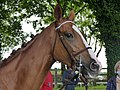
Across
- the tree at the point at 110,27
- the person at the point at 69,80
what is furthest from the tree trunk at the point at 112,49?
the person at the point at 69,80

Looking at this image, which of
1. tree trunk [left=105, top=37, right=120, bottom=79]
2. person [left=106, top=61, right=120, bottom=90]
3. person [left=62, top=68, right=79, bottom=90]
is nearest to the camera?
person [left=62, top=68, right=79, bottom=90]

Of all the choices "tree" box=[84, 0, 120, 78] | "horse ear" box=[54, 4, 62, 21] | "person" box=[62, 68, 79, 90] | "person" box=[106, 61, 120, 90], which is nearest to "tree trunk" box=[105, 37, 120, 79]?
"tree" box=[84, 0, 120, 78]

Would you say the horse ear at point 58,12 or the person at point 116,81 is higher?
the horse ear at point 58,12

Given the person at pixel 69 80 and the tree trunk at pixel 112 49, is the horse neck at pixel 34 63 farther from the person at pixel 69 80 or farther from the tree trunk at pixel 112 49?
the tree trunk at pixel 112 49

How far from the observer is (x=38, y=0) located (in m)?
23.3

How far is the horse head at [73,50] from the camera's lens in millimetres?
4324

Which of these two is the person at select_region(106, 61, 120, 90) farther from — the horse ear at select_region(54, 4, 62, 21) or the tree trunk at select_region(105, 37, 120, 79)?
the tree trunk at select_region(105, 37, 120, 79)

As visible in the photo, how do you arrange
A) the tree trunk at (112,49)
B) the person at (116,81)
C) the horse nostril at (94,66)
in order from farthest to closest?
the tree trunk at (112,49), the person at (116,81), the horse nostril at (94,66)

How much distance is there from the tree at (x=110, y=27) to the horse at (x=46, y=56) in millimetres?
11788

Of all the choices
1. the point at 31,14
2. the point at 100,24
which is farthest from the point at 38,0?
the point at 100,24

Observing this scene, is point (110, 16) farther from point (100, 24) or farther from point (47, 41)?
point (47, 41)

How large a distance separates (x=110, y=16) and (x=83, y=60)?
12.3m

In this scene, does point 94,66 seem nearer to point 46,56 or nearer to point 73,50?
point 73,50

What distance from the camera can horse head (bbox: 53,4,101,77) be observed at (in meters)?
4.32
